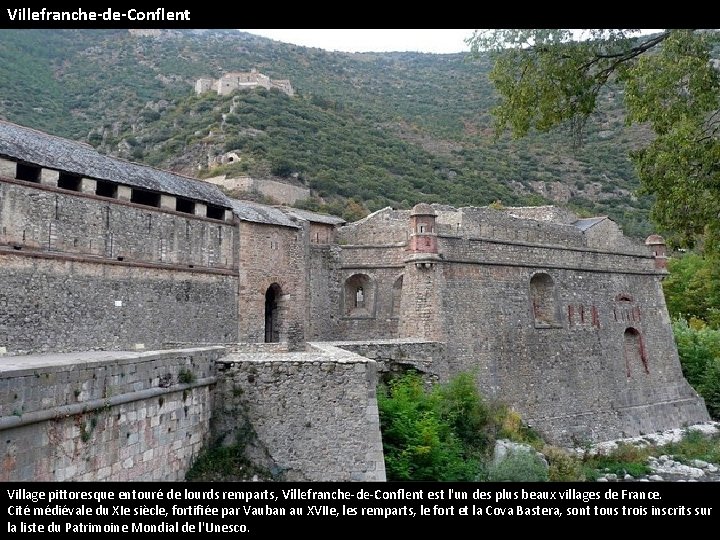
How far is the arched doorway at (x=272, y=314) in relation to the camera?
2358 centimetres

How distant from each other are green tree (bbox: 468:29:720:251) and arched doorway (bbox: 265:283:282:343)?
1355 cm

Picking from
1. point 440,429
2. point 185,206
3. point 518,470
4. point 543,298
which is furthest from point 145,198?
point 543,298

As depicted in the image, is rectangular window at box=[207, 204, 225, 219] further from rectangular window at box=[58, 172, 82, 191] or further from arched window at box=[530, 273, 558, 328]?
arched window at box=[530, 273, 558, 328]

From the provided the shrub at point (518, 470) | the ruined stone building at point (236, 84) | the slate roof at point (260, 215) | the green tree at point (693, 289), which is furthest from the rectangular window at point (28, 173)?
the ruined stone building at point (236, 84)

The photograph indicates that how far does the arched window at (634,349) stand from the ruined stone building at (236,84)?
49.2 m

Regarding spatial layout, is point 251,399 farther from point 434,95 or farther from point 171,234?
point 434,95

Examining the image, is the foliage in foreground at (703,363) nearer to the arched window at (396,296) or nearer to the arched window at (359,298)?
the arched window at (396,296)

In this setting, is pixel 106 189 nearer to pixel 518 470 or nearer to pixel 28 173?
pixel 28 173

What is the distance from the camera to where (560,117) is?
11.2m

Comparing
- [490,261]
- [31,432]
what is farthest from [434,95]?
[31,432]

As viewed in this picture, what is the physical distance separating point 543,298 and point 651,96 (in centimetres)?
1449

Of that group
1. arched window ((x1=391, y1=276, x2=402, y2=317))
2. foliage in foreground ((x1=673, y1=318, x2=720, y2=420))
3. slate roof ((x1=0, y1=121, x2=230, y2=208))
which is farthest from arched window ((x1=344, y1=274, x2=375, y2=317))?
foliage in foreground ((x1=673, y1=318, x2=720, y2=420))

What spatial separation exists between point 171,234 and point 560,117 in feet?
42.9

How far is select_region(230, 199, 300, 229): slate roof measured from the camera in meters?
22.6
